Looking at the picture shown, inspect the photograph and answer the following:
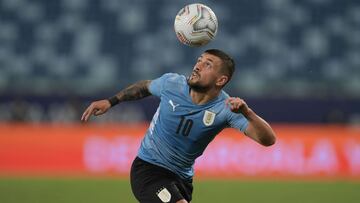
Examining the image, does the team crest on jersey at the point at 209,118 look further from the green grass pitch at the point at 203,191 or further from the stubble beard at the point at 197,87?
the green grass pitch at the point at 203,191

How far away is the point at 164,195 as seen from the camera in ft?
19.6

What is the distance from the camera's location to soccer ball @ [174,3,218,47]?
6262 millimetres

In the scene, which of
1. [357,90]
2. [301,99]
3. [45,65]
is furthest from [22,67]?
[357,90]

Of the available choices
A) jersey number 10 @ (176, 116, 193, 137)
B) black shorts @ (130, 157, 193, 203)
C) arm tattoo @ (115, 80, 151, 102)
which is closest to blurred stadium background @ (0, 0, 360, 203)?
arm tattoo @ (115, 80, 151, 102)

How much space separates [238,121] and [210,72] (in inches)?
18.6

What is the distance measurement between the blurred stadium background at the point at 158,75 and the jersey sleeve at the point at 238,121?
6696mm

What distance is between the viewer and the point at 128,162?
543 inches

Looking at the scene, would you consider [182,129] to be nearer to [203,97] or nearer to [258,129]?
[203,97]

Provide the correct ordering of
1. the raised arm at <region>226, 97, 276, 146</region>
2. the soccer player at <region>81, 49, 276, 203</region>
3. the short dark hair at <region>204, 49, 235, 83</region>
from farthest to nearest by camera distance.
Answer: the short dark hair at <region>204, 49, 235, 83</region>, the soccer player at <region>81, 49, 276, 203</region>, the raised arm at <region>226, 97, 276, 146</region>

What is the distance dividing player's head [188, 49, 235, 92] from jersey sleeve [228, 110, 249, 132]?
0.97 feet

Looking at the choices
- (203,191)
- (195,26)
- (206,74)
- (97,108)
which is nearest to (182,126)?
(206,74)

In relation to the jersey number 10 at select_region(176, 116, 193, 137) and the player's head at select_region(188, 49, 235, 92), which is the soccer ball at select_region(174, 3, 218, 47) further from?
the jersey number 10 at select_region(176, 116, 193, 137)

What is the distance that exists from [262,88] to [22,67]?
586 centimetres

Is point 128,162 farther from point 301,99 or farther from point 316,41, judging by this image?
point 316,41
